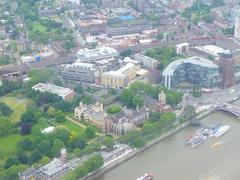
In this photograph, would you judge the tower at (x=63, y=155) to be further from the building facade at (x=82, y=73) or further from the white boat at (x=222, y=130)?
the building facade at (x=82, y=73)

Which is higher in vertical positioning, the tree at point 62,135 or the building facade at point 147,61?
the building facade at point 147,61

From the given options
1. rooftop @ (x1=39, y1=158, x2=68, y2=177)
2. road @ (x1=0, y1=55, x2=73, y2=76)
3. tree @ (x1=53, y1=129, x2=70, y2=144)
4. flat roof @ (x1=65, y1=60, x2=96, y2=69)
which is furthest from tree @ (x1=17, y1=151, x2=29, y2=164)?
road @ (x1=0, y1=55, x2=73, y2=76)

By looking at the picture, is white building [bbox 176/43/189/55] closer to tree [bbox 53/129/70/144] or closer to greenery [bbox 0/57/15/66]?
greenery [bbox 0/57/15/66]

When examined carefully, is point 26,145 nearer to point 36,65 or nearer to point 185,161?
point 185,161

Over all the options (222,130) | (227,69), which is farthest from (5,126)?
(227,69)

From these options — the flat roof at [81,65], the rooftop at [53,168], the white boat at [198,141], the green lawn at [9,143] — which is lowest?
the white boat at [198,141]

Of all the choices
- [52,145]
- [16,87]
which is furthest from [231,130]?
[16,87]

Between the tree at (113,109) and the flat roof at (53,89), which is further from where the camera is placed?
the flat roof at (53,89)

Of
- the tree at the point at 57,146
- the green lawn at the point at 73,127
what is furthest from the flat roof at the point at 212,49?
the tree at the point at 57,146

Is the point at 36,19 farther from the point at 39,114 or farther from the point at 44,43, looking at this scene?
the point at 39,114
